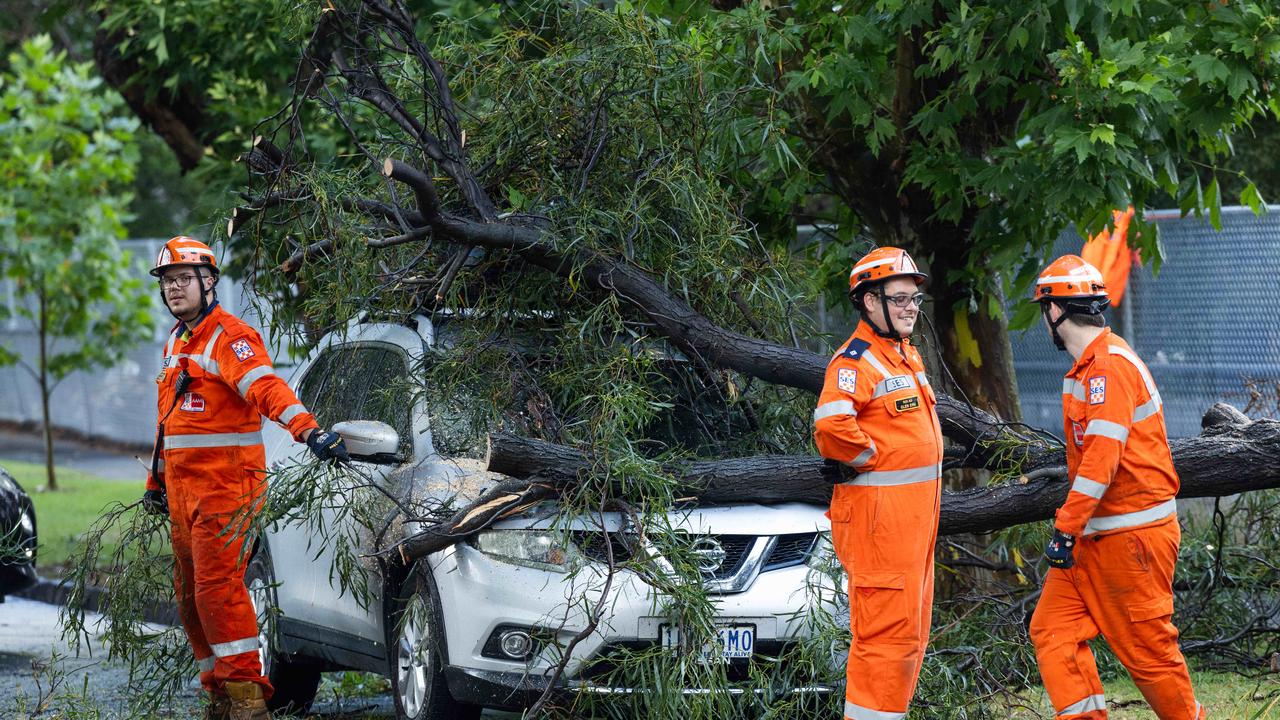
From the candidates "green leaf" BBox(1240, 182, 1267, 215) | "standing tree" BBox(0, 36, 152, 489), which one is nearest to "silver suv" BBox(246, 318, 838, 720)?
"green leaf" BBox(1240, 182, 1267, 215)

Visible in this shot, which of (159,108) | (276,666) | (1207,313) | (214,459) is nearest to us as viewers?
(214,459)

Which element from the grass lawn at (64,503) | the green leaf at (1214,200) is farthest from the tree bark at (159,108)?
the green leaf at (1214,200)

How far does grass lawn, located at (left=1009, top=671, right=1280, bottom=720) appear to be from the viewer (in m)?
5.89

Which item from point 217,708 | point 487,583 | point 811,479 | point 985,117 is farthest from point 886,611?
point 985,117

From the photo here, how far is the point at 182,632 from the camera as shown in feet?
21.1

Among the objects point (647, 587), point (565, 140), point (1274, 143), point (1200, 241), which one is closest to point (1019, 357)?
point (1200, 241)

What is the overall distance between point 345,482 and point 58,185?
31.8ft

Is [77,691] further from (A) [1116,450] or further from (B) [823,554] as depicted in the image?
(A) [1116,450]

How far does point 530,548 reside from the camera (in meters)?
5.34

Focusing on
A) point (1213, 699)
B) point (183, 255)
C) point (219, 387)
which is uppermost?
point (183, 255)

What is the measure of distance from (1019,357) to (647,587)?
6601 millimetres

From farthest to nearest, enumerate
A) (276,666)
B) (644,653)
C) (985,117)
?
(985,117) < (276,666) < (644,653)

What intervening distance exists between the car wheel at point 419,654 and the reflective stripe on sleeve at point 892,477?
160 centimetres

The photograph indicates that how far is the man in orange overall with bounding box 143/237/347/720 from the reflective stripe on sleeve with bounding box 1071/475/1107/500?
2852 millimetres
